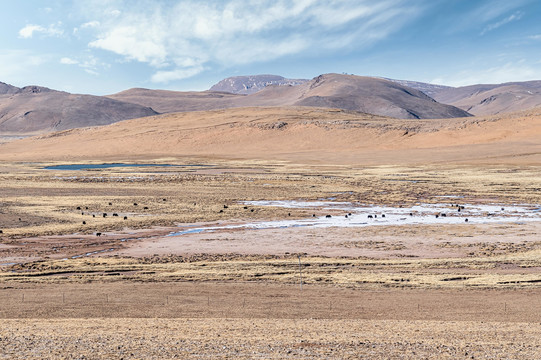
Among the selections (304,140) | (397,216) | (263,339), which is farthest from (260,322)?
(304,140)

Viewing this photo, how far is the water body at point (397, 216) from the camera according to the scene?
111ft

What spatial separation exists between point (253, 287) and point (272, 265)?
3244 mm

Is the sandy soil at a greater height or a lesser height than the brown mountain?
lesser

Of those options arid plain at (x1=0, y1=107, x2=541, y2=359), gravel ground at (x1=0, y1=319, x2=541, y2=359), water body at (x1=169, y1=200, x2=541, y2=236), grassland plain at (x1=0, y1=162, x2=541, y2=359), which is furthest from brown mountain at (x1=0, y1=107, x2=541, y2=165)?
gravel ground at (x1=0, y1=319, x2=541, y2=359)

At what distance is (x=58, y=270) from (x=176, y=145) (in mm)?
100622

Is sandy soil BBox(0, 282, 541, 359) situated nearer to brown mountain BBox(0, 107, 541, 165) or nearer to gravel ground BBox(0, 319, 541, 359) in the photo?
gravel ground BBox(0, 319, 541, 359)

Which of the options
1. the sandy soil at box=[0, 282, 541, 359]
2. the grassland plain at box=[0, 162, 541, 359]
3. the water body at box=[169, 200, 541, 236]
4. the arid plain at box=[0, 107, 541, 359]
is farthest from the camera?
the water body at box=[169, 200, 541, 236]

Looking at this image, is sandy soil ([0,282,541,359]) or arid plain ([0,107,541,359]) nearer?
sandy soil ([0,282,541,359])

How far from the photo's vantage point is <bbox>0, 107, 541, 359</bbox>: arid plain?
13.3 metres

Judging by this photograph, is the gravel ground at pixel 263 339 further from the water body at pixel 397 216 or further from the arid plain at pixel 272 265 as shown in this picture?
the water body at pixel 397 216

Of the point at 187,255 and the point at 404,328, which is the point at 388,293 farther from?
the point at 187,255

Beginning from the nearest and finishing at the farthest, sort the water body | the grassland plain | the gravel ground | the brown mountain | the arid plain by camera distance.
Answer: the gravel ground
the grassland plain
the arid plain
the water body
the brown mountain

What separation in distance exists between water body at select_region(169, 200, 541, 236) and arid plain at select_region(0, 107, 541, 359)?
179 millimetres

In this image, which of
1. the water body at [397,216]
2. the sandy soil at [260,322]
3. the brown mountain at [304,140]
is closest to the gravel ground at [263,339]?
the sandy soil at [260,322]
